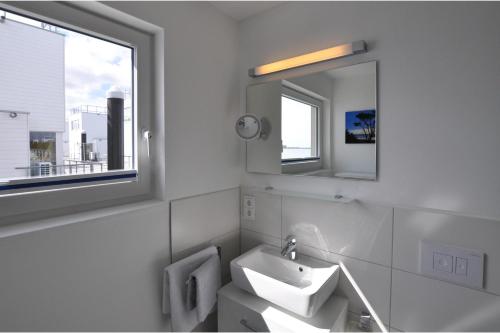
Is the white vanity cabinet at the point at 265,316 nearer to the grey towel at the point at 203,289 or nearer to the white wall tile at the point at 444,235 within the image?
the grey towel at the point at 203,289

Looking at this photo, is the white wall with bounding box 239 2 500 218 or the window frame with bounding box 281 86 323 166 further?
the window frame with bounding box 281 86 323 166

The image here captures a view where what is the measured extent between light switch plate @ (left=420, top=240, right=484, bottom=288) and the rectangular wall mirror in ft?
1.28

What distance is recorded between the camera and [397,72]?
1.19 metres

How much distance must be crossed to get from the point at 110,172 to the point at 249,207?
33.7 inches

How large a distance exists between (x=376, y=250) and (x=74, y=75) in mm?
1604

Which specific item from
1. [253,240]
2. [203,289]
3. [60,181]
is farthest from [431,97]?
[60,181]

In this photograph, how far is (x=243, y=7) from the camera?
157cm

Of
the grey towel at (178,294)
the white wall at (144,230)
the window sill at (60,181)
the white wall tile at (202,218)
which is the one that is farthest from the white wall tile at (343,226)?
Answer: the window sill at (60,181)

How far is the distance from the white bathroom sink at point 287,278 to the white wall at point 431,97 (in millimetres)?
418

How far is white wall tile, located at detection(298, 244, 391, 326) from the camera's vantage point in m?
1.23

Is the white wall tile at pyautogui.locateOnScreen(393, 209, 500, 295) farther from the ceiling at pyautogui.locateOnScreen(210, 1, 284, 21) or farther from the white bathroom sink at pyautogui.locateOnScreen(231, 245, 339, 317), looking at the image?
the ceiling at pyautogui.locateOnScreen(210, 1, 284, 21)

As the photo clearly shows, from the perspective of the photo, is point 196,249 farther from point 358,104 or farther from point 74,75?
point 358,104

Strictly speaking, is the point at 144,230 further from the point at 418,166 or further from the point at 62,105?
the point at 418,166

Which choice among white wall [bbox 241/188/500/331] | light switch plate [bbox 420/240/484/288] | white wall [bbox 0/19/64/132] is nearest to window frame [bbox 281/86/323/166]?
white wall [bbox 241/188/500/331]
